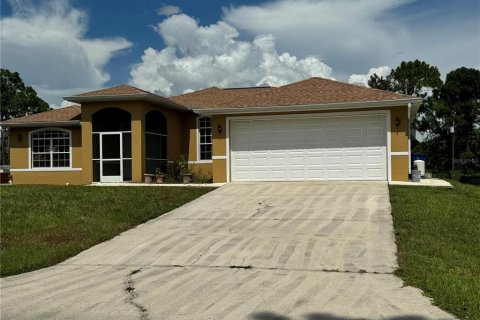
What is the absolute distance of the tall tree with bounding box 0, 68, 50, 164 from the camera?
5270cm

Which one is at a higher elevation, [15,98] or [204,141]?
[15,98]

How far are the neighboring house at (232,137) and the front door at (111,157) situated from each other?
0.04 meters

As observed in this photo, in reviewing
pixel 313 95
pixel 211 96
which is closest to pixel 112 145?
pixel 211 96

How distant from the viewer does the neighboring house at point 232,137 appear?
669 inches

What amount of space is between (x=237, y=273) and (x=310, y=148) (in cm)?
1077

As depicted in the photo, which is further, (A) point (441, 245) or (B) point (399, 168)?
(B) point (399, 168)

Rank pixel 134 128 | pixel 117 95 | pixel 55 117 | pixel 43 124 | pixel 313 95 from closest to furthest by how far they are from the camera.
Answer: pixel 313 95
pixel 117 95
pixel 134 128
pixel 43 124
pixel 55 117

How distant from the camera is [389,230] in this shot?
983cm

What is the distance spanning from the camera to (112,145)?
20.1 m

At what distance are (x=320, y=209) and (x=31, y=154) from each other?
49.3ft

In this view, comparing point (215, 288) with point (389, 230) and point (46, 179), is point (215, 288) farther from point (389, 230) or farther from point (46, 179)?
point (46, 179)

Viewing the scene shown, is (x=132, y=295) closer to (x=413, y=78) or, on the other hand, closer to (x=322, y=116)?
(x=322, y=116)

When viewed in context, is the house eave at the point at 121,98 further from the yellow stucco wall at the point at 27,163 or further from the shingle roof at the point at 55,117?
the yellow stucco wall at the point at 27,163

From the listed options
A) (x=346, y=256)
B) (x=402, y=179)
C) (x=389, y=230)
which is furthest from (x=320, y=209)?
(x=402, y=179)
